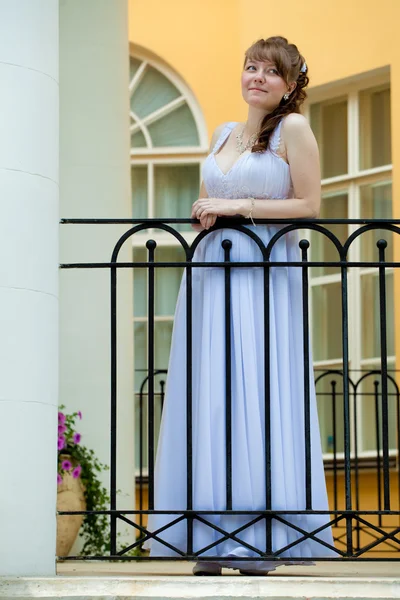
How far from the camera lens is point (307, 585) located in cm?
390

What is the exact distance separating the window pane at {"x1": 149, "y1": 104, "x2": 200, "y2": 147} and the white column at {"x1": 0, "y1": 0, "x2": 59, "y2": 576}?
6765 millimetres

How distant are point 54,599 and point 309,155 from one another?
1.67m

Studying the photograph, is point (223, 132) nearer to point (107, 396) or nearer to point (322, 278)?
point (107, 396)

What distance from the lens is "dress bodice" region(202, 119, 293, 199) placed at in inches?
178

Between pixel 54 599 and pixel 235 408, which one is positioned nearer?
pixel 54 599

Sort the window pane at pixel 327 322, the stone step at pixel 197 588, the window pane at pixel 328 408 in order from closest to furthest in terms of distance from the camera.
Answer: the stone step at pixel 197 588, the window pane at pixel 328 408, the window pane at pixel 327 322

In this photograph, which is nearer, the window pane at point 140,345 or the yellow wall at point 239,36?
the yellow wall at point 239,36

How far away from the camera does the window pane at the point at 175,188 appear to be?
36.8 ft

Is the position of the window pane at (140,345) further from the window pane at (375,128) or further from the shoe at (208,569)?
the shoe at (208,569)

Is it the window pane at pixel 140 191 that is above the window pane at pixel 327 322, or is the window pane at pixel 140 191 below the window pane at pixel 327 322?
above

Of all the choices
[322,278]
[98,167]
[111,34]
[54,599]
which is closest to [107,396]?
[98,167]

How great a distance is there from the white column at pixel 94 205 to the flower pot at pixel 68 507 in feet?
1.02

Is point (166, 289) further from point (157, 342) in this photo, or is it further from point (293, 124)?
point (293, 124)

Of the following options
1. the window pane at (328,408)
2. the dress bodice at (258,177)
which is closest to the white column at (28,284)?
the dress bodice at (258,177)
